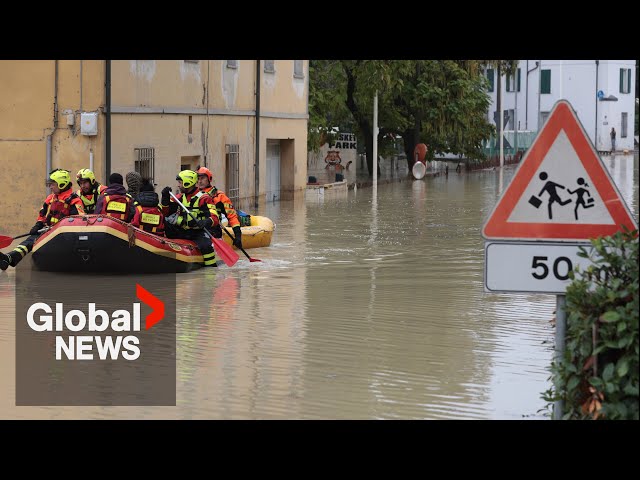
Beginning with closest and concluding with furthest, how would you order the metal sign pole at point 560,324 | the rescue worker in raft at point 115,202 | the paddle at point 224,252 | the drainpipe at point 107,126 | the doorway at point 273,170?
the metal sign pole at point 560,324 < the rescue worker in raft at point 115,202 < the paddle at point 224,252 < the drainpipe at point 107,126 < the doorway at point 273,170

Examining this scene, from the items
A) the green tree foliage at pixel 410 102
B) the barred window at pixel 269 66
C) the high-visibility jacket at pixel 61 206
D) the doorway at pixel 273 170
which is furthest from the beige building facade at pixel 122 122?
the green tree foliage at pixel 410 102

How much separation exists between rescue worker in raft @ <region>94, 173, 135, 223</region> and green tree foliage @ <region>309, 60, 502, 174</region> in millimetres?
28223

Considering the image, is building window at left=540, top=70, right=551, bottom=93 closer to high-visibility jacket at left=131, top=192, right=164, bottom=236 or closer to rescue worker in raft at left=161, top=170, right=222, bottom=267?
rescue worker in raft at left=161, top=170, right=222, bottom=267

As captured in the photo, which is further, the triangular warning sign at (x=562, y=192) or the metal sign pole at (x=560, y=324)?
the metal sign pole at (x=560, y=324)

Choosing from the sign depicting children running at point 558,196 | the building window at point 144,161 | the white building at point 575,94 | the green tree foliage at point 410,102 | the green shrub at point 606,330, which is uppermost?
the white building at point 575,94

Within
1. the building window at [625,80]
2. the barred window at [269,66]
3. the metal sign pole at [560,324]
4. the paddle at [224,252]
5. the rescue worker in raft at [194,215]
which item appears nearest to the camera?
the metal sign pole at [560,324]

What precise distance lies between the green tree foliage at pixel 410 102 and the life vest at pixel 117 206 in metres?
28.3

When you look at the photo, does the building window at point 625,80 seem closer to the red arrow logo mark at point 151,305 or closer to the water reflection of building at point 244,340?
the water reflection of building at point 244,340

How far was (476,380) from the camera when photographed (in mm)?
10930

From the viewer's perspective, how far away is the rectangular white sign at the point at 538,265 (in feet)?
21.9

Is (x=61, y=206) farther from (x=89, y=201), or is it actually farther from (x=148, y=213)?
(x=148, y=213)
